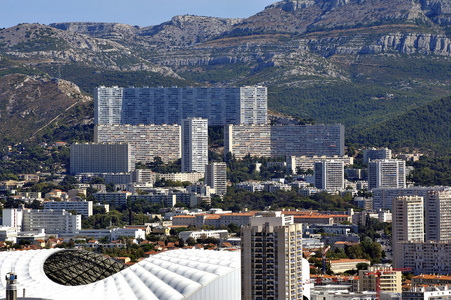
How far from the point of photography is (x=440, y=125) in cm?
17850

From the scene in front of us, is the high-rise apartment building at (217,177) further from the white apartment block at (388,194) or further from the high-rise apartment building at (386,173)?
the white apartment block at (388,194)

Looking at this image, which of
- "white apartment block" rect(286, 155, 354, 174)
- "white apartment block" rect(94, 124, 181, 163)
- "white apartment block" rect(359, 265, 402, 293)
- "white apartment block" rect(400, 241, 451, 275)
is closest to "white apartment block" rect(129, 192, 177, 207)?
"white apartment block" rect(94, 124, 181, 163)

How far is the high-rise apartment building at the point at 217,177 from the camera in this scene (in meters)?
153

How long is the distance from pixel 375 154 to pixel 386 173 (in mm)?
12658

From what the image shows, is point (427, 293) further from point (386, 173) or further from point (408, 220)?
point (386, 173)

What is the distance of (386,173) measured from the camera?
503 feet

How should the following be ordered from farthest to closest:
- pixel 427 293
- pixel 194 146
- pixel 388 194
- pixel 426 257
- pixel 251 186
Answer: pixel 194 146, pixel 251 186, pixel 388 194, pixel 426 257, pixel 427 293

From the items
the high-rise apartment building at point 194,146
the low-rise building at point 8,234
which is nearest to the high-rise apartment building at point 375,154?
the high-rise apartment building at point 194,146

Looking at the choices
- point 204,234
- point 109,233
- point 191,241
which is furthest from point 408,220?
point 109,233

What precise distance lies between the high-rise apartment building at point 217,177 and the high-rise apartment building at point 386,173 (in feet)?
51.4

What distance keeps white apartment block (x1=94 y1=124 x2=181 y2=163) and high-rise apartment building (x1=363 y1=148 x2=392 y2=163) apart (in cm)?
2201

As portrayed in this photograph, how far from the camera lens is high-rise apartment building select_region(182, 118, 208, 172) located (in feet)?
540

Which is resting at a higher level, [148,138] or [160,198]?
[148,138]

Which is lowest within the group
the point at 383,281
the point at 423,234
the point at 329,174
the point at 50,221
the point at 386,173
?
the point at 383,281
